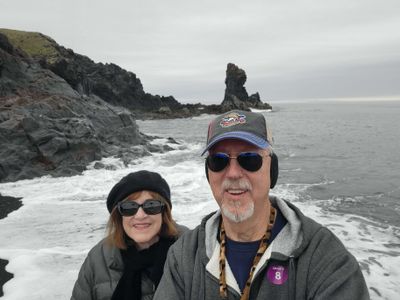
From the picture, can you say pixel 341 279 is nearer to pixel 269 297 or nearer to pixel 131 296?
pixel 269 297

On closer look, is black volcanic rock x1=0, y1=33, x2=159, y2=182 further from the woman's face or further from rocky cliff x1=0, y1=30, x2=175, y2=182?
the woman's face

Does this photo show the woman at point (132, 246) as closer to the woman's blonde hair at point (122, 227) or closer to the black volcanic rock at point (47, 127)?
the woman's blonde hair at point (122, 227)

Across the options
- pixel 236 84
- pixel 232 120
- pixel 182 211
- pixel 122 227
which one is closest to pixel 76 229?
pixel 182 211

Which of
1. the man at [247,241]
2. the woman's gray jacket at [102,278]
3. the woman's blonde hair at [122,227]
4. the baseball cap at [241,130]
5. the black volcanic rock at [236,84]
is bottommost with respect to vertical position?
the woman's gray jacket at [102,278]

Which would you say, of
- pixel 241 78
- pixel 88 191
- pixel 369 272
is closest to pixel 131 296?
pixel 369 272

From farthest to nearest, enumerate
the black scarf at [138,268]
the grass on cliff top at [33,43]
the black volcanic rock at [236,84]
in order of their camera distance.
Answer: the black volcanic rock at [236,84], the grass on cliff top at [33,43], the black scarf at [138,268]

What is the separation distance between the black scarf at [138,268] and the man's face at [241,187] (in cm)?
164

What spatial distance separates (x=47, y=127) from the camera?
20.8 m

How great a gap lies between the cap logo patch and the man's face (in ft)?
0.39

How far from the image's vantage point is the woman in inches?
152

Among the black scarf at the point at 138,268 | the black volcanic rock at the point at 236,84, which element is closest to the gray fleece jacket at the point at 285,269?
the black scarf at the point at 138,268

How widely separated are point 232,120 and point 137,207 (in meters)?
1.92

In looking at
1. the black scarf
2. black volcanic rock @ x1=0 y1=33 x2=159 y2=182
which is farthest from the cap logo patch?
black volcanic rock @ x1=0 y1=33 x2=159 y2=182

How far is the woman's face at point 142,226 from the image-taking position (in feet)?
13.2
